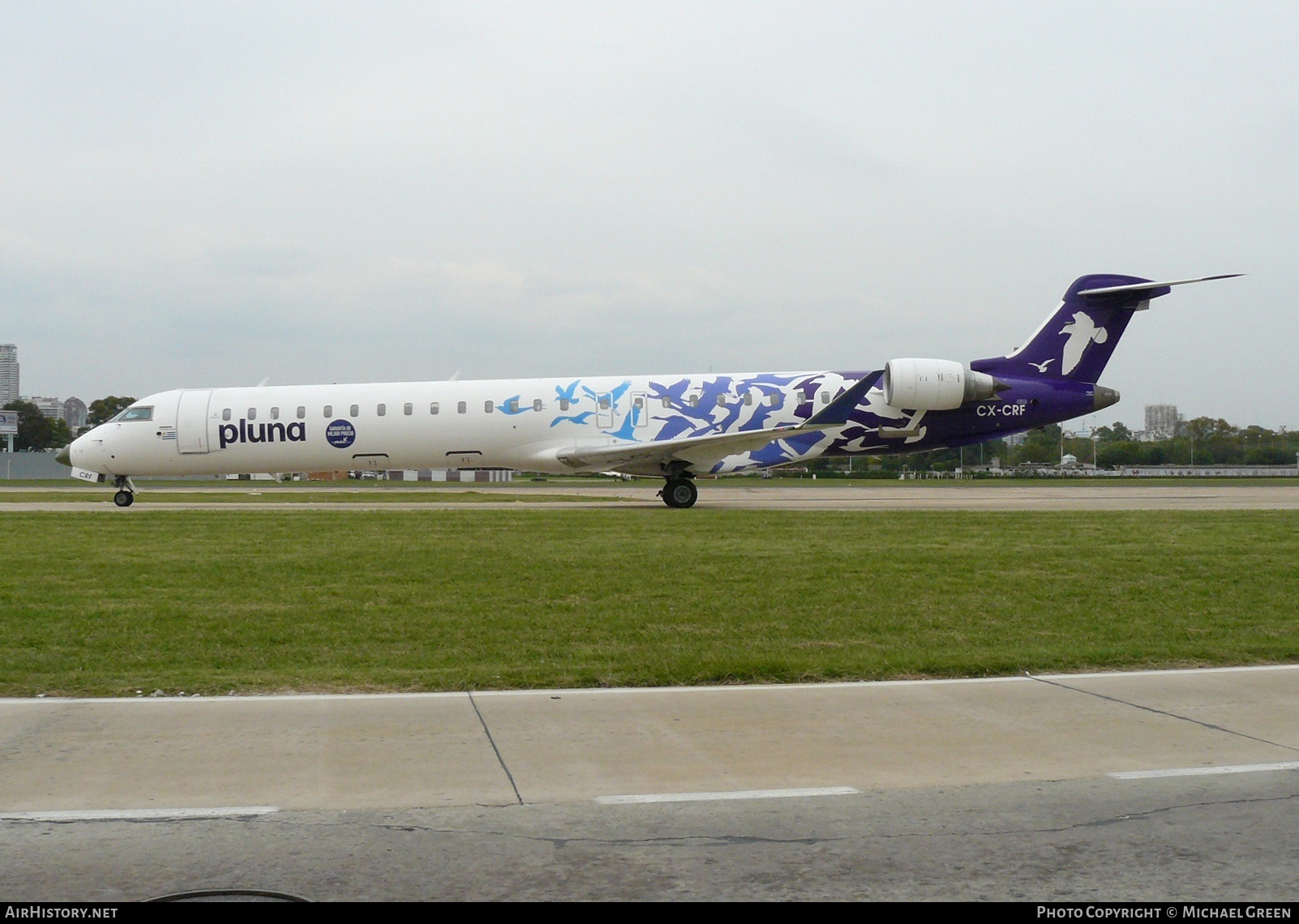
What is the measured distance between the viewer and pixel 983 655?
9883mm

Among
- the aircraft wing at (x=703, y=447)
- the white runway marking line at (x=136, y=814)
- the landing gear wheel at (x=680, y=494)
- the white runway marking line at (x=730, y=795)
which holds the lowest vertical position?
the white runway marking line at (x=730, y=795)

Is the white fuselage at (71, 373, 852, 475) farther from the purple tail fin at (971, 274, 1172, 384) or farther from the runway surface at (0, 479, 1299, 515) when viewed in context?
the purple tail fin at (971, 274, 1172, 384)

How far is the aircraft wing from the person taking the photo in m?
27.5

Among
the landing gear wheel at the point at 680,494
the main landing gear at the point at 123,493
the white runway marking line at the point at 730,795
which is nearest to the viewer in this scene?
the white runway marking line at the point at 730,795

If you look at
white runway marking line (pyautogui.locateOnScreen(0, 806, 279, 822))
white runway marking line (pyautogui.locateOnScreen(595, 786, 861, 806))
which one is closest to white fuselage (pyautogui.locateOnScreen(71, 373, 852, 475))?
white runway marking line (pyautogui.locateOnScreen(595, 786, 861, 806))

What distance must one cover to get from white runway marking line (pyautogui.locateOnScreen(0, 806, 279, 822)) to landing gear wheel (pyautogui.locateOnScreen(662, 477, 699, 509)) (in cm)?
2325

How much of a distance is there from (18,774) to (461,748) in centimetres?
237

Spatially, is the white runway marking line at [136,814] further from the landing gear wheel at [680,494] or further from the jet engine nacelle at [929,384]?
the jet engine nacelle at [929,384]

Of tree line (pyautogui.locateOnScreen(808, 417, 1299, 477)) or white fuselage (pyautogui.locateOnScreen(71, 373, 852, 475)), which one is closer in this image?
white fuselage (pyautogui.locateOnScreen(71, 373, 852, 475))

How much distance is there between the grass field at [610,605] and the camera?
9.36 metres

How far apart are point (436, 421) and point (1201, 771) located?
24.9 meters

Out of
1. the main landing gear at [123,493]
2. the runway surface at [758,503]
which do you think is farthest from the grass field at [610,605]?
the main landing gear at [123,493]

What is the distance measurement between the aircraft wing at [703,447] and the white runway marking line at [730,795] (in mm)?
21233

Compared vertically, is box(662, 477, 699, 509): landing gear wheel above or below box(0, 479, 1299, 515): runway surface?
above
